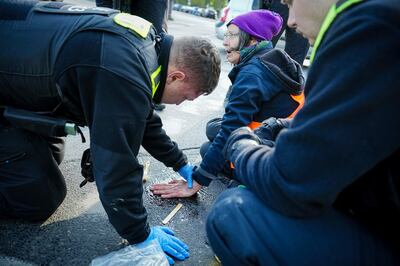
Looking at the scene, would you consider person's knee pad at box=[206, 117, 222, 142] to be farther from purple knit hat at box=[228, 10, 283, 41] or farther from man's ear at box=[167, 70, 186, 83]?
man's ear at box=[167, 70, 186, 83]

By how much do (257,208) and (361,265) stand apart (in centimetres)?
34

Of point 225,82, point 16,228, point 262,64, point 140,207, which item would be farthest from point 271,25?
point 225,82

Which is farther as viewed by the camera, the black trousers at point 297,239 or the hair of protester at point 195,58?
the hair of protester at point 195,58

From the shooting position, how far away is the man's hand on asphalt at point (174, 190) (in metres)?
2.28

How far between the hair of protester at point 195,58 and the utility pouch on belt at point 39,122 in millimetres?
605

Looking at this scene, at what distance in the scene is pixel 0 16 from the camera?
1593mm

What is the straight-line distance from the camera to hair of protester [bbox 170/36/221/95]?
1.64 m

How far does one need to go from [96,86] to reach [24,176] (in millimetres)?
741

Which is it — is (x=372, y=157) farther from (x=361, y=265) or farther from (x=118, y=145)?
(x=118, y=145)

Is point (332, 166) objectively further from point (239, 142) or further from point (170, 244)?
point (170, 244)

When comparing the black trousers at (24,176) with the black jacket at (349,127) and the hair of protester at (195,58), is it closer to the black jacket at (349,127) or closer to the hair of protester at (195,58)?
the hair of protester at (195,58)

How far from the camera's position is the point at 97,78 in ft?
4.67

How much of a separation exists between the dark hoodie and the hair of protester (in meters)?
0.38

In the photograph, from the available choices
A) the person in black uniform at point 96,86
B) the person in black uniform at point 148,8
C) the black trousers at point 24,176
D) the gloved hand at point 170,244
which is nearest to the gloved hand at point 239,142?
the person in black uniform at point 96,86
